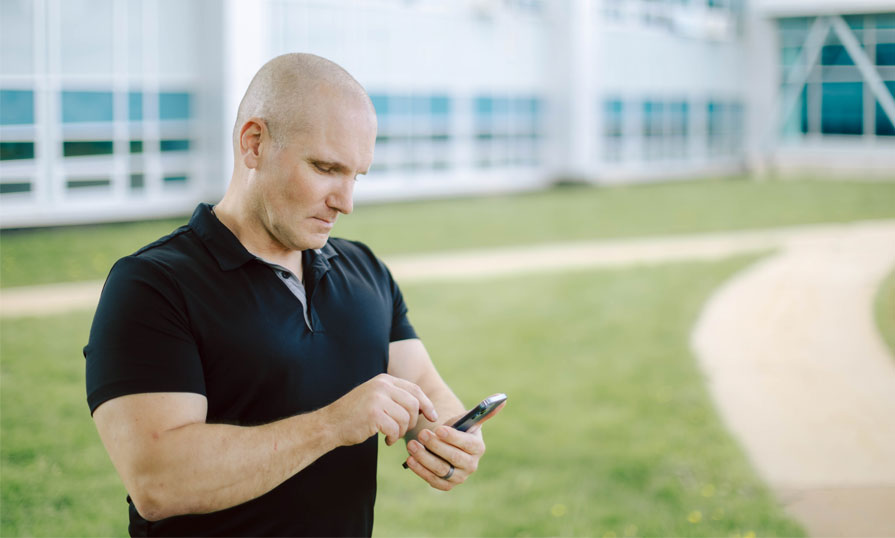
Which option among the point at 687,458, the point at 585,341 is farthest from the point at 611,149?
the point at 687,458

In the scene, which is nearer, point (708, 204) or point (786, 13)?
point (708, 204)

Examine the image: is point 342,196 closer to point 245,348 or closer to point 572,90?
point 245,348

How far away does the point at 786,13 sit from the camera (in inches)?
991

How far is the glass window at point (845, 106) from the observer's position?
22141 millimetres

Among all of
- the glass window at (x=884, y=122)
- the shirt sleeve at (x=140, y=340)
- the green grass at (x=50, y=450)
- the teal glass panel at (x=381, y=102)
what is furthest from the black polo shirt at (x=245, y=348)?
the glass window at (x=884, y=122)

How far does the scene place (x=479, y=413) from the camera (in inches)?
77.6

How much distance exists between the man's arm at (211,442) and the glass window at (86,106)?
1406cm

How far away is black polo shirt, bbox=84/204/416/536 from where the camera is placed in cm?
174

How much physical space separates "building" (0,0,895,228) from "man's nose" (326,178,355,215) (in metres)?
13.2

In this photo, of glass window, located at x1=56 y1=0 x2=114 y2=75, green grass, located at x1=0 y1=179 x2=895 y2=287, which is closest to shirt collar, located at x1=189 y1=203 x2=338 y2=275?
green grass, located at x1=0 y1=179 x2=895 y2=287

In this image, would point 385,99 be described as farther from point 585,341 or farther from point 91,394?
point 91,394

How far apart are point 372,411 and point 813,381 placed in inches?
231

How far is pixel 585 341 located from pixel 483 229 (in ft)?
22.4

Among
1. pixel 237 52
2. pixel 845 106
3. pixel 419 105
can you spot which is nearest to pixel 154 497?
pixel 237 52
